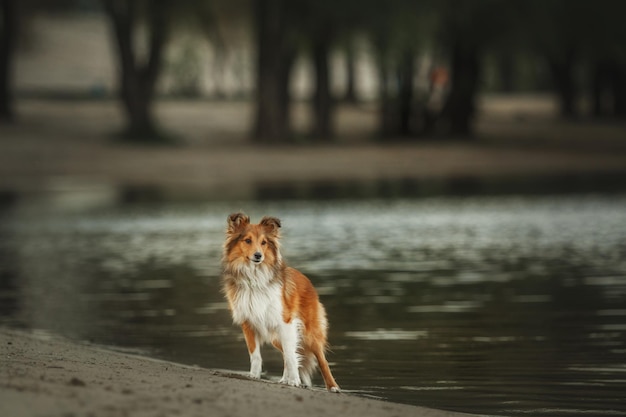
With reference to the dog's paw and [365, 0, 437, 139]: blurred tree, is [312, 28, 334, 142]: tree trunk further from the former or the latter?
the dog's paw

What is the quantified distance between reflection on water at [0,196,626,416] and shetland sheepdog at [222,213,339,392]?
1.77 feet

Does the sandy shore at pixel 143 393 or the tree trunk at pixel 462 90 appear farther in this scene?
the tree trunk at pixel 462 90

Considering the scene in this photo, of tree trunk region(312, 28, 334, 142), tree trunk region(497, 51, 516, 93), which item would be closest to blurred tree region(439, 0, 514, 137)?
tree trunk region(312, 28, 334, 142)

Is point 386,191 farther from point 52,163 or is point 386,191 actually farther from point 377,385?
point 377,385

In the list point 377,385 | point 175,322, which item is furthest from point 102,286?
point 377,385

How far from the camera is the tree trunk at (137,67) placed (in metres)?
49.2

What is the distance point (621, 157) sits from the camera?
167ft

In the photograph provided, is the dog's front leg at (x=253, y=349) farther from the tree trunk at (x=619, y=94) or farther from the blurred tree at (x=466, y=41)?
the tree trunk at (x=619, y=94)

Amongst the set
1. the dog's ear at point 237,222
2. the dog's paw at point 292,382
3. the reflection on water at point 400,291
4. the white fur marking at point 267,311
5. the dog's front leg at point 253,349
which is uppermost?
the dog's ear at point 237,222

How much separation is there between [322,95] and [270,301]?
146 feet

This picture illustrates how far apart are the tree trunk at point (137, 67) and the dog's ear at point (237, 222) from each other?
39.0 meters

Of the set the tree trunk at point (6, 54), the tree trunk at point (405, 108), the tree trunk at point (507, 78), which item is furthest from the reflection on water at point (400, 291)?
the tree trunk at point (507, 78)

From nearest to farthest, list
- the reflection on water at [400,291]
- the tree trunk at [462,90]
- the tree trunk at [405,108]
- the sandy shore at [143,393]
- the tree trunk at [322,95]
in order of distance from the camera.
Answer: the sandy shore at [143,393] → the reflection on water at [400,291] → the tree trunk at [322,95] → the tree trunk at [405,108] → the tree trunk at [462,90]

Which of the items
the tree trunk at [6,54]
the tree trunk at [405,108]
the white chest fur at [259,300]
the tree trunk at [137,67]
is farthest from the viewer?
the tree trunk at [6,54]
